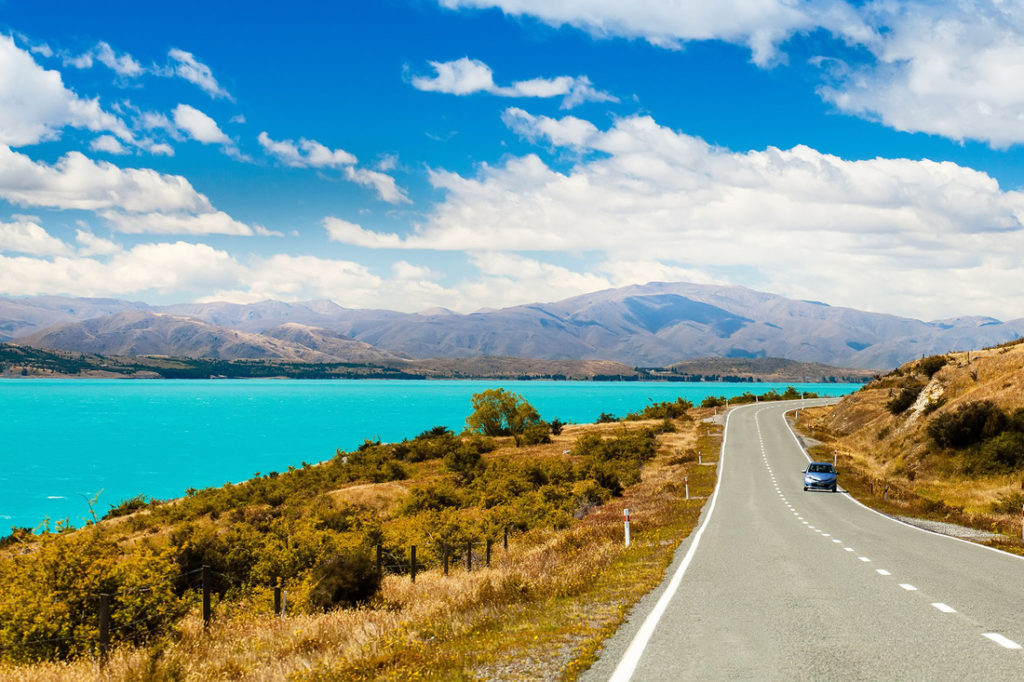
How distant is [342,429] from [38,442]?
5234 cm

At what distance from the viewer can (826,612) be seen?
9.72 metres

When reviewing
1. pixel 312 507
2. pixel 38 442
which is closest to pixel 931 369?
pixel 312 507

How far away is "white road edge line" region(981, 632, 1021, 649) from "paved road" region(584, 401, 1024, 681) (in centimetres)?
1

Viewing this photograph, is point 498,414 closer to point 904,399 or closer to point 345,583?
point 904,399

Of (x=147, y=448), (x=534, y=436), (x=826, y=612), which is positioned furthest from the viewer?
(x=147, y=448)

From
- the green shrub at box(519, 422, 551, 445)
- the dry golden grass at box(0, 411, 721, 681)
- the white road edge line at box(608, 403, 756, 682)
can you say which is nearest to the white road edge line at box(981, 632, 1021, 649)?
the white road edge line at box(608, 403, 756, 682)

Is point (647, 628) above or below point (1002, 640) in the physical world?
below

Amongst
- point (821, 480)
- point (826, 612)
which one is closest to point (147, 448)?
point (821, 480)

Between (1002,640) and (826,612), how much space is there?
2.20 meters

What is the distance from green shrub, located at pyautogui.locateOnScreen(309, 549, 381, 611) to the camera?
13.7 metres

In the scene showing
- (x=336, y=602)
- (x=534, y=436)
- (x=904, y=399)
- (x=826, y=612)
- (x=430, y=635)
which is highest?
(x=904, y=399)

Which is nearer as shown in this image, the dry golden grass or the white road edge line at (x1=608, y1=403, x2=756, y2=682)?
the white road edge line at (x1=608, y1=403, x2=756, y2=682)

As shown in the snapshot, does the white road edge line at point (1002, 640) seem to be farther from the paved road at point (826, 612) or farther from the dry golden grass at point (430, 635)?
the dry golden grass at point (430, 635)

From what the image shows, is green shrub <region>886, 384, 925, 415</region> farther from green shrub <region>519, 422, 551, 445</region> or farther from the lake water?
the lake water
